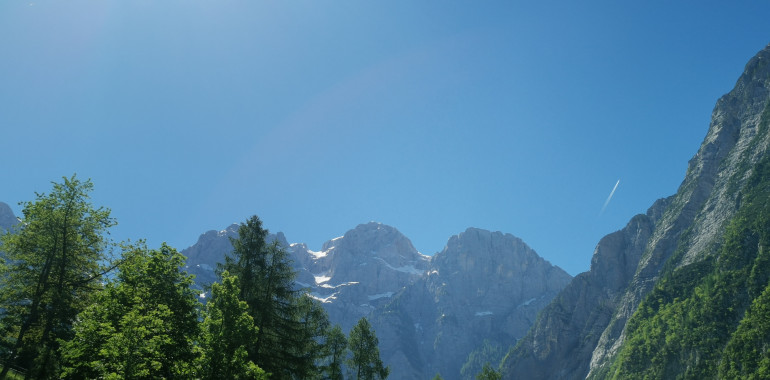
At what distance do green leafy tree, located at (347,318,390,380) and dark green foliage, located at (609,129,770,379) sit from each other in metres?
91.3

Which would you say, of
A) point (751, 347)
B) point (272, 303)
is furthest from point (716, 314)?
point (272, 303)

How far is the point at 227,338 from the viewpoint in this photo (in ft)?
74.2

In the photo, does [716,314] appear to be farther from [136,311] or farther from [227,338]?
[136,311]

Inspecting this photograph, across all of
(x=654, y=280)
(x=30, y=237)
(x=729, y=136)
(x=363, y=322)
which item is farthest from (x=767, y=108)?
(x=30, y=237)

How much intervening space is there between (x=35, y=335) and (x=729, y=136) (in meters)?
243

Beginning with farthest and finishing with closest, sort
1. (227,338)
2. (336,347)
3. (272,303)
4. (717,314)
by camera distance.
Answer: (717,314)
(336,347)
(272,303)
(227,338)

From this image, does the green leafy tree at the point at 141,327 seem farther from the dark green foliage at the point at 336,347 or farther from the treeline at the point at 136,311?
the dark green foliage at the point at 336,347

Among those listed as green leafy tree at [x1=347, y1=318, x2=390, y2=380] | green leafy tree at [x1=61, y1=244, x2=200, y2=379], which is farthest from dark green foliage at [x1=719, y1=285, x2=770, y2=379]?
green leafy tree at [x1=61, y1=244, x2=200, y2=379]

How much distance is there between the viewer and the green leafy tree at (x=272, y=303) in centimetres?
3394

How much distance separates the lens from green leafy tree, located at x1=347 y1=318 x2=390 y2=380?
44.8 metres

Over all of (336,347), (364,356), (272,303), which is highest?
(272,303)

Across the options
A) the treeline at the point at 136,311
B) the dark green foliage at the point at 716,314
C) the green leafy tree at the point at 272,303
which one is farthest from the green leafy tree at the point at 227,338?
the dark green foliage at the point at 716,314

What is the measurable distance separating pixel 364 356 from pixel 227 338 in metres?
25.4

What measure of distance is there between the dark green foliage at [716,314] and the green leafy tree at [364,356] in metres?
91.3
